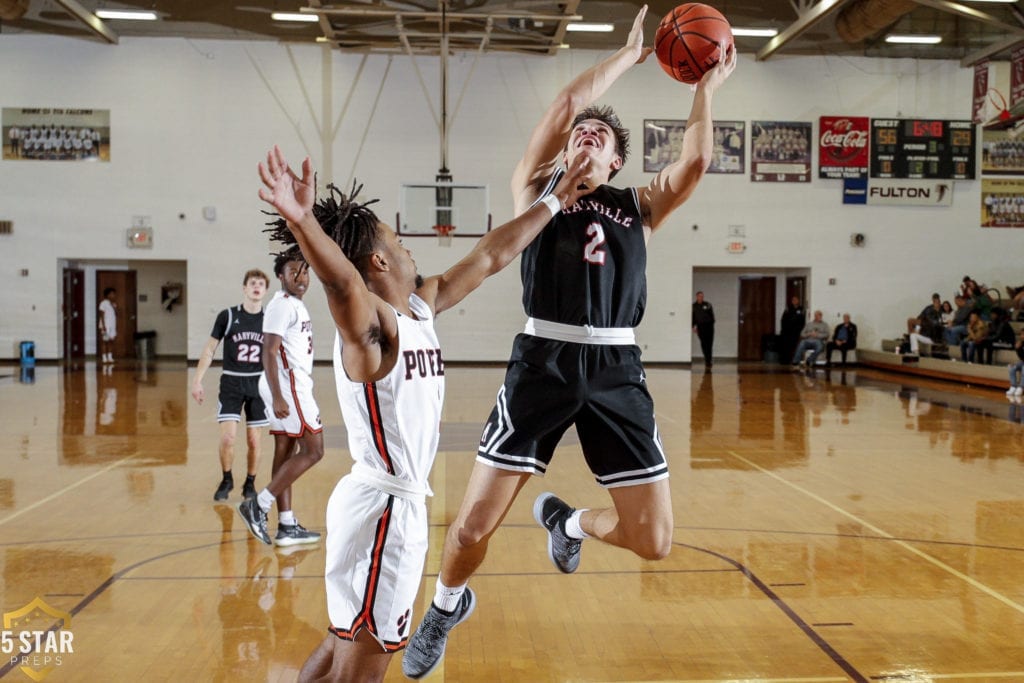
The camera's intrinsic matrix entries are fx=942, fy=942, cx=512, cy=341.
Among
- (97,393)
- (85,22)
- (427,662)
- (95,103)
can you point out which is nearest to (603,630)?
(427,662)

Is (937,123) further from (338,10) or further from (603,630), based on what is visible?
(603,630)

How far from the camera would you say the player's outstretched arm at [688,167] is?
12.5ft

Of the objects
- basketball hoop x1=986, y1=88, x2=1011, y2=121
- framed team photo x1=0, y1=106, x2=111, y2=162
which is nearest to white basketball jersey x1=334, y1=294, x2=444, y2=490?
basketball hoop x1=986, y1=88, x2=1011, y2=121

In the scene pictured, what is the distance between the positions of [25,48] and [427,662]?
72.4ft

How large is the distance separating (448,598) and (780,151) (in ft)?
67.2

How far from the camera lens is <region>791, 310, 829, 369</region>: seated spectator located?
21312 millimetres

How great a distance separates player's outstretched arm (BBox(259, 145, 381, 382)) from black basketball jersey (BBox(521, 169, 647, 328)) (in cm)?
122

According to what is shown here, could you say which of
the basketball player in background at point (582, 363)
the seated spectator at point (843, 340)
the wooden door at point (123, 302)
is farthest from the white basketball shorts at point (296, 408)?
the wooden door at point (123, 302)

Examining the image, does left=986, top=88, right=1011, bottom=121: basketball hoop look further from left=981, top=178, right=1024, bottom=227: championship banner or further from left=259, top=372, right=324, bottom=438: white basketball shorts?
left=259, top=372, right=324, bottom=438: white basketball shorts

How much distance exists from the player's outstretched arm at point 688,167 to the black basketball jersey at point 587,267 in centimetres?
17

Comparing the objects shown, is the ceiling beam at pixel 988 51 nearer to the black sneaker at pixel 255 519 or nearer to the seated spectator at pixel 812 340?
the seated spectator at pixel 812 340

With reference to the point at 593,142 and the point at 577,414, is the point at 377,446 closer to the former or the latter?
the point at 577,414

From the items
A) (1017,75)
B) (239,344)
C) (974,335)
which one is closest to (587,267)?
(239,344)

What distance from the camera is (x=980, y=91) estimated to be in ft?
64.6
